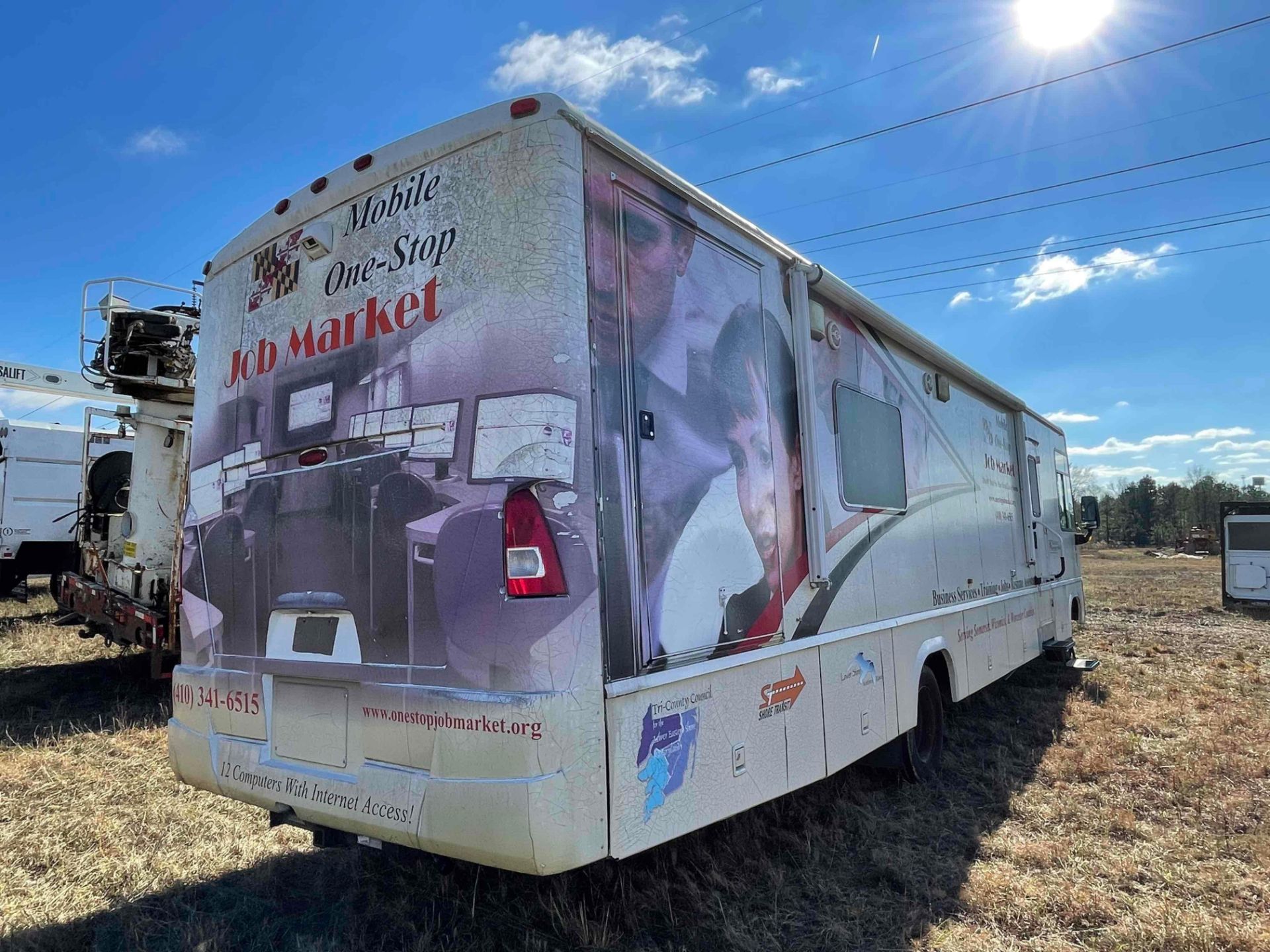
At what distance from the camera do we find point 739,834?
394cm

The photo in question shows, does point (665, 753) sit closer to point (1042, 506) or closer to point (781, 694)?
point (781, 694)

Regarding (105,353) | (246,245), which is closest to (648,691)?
(246,245)

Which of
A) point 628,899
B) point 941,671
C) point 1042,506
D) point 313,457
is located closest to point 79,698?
point 313,457

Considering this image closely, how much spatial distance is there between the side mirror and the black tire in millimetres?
5485

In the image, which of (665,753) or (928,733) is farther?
(928,733)

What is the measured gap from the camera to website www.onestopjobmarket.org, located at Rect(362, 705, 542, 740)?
93.9 inches

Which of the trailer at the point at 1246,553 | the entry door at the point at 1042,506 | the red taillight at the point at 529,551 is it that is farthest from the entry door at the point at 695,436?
the trailer at the point at 1246,553

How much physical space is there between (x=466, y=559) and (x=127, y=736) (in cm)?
487

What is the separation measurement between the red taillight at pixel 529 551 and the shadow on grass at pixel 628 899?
4.74 feet

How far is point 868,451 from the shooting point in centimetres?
447

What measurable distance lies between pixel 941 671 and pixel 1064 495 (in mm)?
4934

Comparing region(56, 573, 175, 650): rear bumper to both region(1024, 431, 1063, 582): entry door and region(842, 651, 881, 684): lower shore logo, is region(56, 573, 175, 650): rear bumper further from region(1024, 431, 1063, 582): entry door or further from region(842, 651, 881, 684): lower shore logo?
region(1024, 431, 1063, 582): entry door

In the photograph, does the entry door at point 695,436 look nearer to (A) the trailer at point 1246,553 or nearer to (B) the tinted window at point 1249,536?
(A) the trailer at point 1246,553

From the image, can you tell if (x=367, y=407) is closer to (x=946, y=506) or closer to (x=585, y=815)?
(x=585, y=815)
